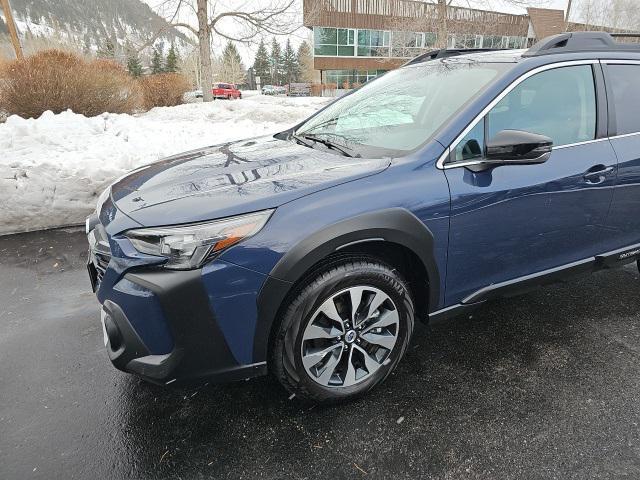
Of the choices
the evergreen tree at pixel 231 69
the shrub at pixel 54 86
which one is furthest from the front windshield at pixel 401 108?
the evergreen tree at pixel 231 69

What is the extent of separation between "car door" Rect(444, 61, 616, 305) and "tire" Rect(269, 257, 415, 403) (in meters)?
0.38

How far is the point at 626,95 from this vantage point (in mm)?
2869

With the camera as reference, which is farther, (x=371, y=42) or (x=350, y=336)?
(x=371, y=42)

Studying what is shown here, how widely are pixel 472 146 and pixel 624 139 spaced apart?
1218 mm

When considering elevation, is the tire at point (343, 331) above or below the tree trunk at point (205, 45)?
below

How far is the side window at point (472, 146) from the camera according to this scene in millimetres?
2311

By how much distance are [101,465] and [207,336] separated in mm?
804

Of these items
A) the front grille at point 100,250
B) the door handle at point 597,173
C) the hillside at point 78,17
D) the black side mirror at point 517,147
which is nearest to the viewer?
the front grille at point 100,250

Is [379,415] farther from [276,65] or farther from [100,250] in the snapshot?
[276,65]

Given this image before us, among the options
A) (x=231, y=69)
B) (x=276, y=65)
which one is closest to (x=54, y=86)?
(x=231, y=69)

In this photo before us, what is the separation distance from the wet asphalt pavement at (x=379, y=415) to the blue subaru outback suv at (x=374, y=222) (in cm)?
26

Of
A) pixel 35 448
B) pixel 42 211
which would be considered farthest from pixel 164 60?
pixel 35 448

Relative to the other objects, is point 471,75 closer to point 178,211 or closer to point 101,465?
point 178,211

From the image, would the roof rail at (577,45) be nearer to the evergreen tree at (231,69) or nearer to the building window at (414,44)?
the building window at (414,44)
